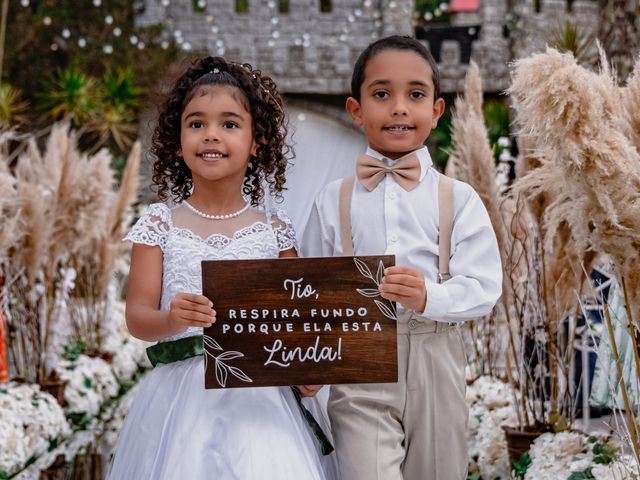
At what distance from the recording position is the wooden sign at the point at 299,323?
2.36 m

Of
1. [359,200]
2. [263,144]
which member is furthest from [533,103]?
[263,144]

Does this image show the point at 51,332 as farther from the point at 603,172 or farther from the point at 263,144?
the point at 603,172

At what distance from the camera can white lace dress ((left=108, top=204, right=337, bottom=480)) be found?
7.77ft

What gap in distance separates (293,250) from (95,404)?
10.4 ft

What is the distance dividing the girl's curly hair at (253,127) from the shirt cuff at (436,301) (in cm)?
56

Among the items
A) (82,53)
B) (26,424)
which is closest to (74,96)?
(82,53)

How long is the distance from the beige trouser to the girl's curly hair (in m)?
0.58

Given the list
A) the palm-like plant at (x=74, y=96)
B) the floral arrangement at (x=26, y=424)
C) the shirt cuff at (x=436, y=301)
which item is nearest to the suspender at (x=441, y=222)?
the shirt cuff at (x=436, y=301)

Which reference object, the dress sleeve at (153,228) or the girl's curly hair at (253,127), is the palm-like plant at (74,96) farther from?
the dress sleeve at (153,228)

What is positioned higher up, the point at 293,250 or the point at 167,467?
the point at 293,250

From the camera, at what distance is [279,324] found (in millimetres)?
2391

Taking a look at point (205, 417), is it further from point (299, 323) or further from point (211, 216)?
point (211, 216)

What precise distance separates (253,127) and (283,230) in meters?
0.29

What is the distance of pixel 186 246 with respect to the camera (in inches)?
102
